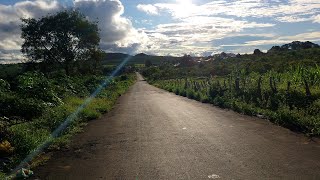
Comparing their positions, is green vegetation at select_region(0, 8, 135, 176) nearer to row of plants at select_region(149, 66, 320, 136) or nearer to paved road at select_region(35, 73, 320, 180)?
paved road at select_region(35, 73, 320, 180)

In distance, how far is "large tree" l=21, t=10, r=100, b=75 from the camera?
42031 mm

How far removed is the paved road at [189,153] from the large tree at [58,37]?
102 feet

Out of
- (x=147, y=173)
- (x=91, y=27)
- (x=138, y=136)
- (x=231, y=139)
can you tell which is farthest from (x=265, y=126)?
(x=91, y=27)

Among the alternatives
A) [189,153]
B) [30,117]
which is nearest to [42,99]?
[30,117]

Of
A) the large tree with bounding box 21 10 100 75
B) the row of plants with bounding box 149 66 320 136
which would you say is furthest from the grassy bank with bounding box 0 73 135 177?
the large tree with bounding box 21 10 100 75

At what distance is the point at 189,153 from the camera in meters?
8.48

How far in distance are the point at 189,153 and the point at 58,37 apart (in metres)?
36.7

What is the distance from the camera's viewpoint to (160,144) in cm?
968

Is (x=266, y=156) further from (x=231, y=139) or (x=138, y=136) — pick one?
(x=138, y=136)

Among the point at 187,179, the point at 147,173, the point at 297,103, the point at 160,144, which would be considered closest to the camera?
the point at 187,179

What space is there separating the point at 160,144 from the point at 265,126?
412 centimetres

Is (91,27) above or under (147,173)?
above

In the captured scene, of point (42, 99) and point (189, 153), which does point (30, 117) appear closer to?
point (42, 99)

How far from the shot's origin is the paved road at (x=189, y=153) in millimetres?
6914
